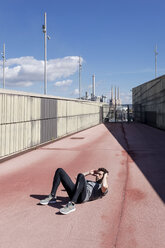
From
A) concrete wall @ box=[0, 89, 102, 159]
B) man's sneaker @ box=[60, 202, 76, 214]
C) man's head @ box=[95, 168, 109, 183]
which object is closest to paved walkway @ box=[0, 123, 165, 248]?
man's sneaker @ box=[60, 202, 76, 214]

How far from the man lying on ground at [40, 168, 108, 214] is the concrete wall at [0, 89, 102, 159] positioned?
20.1ft

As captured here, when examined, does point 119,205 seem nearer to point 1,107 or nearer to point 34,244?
point 34,244

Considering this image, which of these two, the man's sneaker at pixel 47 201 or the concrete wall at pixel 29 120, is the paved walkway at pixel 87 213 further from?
the concrete wall at pixel 29 120

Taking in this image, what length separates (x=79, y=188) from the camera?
5.44m

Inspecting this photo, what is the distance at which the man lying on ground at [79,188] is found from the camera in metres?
5.40

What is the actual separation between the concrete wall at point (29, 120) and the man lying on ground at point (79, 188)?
20.1 feet

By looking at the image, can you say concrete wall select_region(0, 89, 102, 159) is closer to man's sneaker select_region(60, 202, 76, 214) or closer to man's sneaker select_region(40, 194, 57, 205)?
man's sneaker select_region(40, 194, 57, 205)

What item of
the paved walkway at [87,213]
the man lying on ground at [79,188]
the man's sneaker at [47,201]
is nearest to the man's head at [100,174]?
the man lying on ground at [79,188]

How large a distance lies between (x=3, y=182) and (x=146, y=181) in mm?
4968

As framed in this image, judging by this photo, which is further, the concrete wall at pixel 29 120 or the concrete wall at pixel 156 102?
the concrete wall at pixel 156 102

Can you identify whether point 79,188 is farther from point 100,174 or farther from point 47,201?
point 47,201

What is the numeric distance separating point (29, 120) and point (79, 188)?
934 centimetres

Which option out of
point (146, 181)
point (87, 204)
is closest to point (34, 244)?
point (87, 204)

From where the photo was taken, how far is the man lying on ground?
540cm
